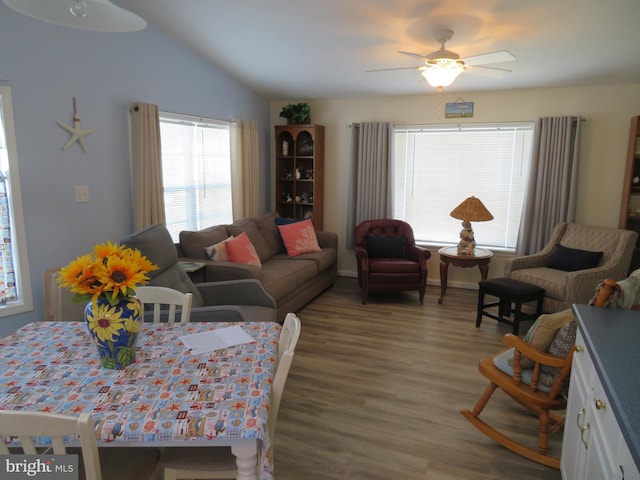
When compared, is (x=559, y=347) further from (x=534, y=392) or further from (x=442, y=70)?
(x=442, y=70)

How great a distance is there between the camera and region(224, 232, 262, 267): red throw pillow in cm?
403

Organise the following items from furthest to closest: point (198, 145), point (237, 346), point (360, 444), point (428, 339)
Answer: point (198, 145)
point (428, 339)
point (360, 444)
point (237, 346)

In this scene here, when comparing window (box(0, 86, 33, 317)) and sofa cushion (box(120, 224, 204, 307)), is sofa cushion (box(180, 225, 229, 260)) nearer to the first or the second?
sofa cushion (box(120, 224, 204, 307))

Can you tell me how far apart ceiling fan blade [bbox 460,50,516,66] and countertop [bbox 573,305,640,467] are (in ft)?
6.01

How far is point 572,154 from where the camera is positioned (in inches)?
186

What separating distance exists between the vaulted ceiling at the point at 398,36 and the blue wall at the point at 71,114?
39 cm

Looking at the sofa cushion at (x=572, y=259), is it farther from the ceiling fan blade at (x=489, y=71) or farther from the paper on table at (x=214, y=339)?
the paper on table at (x=214, y=339)

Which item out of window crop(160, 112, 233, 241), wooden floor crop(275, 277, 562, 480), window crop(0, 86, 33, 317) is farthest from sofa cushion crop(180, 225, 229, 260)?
window crop(0, 86, 33, 317)

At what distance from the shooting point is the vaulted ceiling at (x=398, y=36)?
123 inches

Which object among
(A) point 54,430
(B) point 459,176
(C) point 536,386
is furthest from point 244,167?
(A) point 54,430

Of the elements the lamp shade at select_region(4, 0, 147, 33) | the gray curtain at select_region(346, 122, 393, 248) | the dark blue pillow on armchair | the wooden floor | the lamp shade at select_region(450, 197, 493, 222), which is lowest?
the wooden floor

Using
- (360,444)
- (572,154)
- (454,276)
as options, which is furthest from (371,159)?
(360,444)

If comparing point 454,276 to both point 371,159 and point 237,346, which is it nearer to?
point 371,159

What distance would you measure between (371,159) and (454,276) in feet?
5.90
